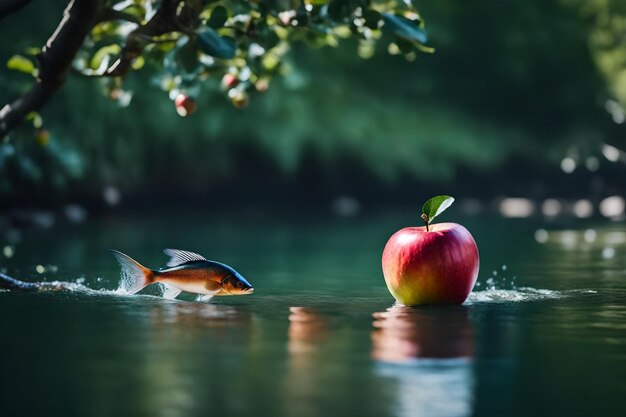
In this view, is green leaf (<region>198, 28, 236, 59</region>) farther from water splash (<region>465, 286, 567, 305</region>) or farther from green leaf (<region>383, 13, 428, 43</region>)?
water splash (<region>465, 286, 567, 305</region>)

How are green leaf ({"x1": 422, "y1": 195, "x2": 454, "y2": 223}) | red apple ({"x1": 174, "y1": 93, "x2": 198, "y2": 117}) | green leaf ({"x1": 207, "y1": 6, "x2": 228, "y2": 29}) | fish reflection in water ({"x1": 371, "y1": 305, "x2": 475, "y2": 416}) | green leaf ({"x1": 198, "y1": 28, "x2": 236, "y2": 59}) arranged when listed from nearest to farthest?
fish reflection in water ({"x1": 371, "y1": 305, "x2": 475, "y2": 416}) < green leaf ({"x1": 198, "y1": 28, "x2": 236, "y2": 59}) < green leaf ({"x1": 207, "y1": 6, "x2": 228, "y2": 29}) < green leaf ({"x1": 422, "y1": 195, "x2": 454, "y2": 223}) < red apple ({"x1": 174, "y1": 93, "x2": 198, "y2": 117})

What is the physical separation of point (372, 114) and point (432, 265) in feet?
67.8

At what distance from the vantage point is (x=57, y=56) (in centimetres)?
838

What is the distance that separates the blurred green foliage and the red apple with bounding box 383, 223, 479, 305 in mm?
10661

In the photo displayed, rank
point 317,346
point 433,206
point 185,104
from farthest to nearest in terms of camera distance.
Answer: point 185,104 < point 433,206 < point 317,346

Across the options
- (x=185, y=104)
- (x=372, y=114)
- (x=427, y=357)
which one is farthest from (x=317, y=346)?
(x=372, y=114)

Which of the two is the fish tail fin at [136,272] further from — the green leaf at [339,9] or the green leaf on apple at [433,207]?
the green leaf at [339,9]

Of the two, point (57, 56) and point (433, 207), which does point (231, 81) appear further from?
point (433, 207)

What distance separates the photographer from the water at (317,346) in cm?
474

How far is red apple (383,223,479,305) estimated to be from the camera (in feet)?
25.6

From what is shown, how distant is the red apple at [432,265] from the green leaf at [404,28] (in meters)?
1.13

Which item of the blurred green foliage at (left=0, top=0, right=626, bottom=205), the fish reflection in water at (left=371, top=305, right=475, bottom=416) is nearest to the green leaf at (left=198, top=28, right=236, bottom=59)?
the fish reflection in water at (left=371, top=305, right=475, bottom=416)

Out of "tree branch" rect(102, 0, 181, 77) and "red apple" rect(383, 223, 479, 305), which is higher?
"tree branch" rect(102, 0, 181, 77)

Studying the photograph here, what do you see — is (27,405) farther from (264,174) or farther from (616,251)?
(264,174)
